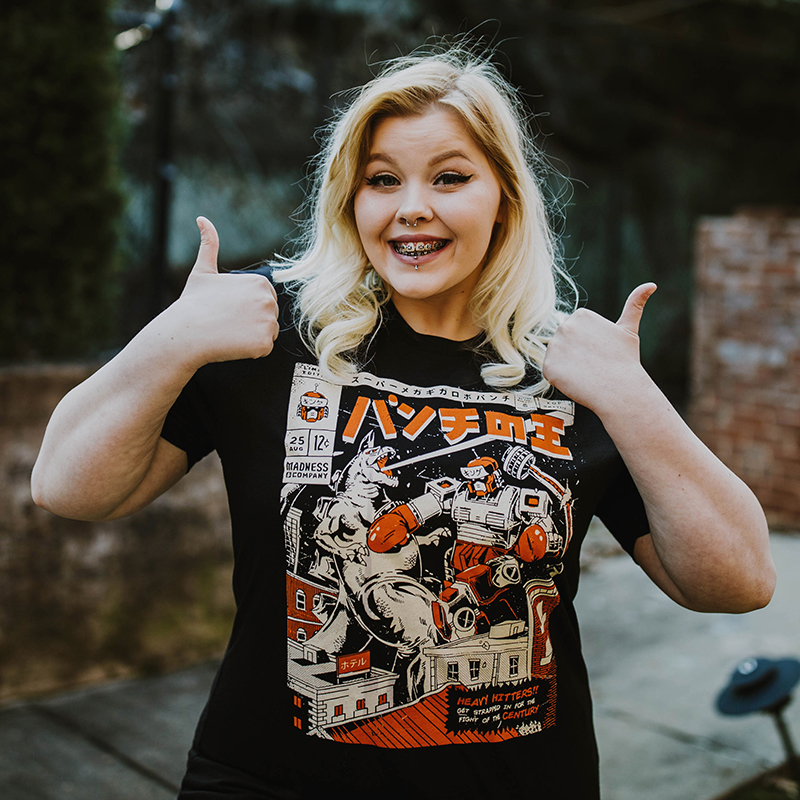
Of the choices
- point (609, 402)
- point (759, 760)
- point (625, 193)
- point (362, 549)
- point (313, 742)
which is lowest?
point (759, 760)

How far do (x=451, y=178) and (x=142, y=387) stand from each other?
72 centimetres

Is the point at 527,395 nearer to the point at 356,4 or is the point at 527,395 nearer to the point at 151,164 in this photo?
the point at 151,164

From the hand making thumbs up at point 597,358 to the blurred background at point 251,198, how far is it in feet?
1.50

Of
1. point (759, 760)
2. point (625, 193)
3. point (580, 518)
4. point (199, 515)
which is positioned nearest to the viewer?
point (580, 518)

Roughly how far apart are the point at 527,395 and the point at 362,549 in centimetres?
45

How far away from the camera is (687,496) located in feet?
5.36

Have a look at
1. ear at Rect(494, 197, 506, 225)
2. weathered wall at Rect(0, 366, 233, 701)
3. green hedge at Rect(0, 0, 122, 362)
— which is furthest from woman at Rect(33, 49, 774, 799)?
green hedge at Rect(0, 0, 122, 362)

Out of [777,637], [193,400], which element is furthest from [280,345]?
[777,637]

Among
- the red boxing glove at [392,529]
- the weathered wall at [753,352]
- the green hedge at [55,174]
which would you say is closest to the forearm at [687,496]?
the red boxing glove at [392,529]

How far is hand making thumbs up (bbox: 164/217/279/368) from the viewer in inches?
62.5

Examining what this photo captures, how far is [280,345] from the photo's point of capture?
1.78m

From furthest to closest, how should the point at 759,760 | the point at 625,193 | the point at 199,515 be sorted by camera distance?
the point at 625,193, the point at 199,515, the point at 759,760

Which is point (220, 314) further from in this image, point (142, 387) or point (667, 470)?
point (667, 470)

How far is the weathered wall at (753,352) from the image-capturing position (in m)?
6.21
